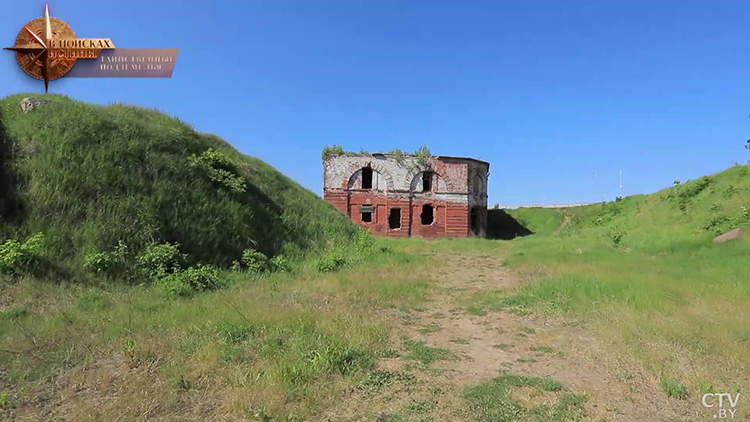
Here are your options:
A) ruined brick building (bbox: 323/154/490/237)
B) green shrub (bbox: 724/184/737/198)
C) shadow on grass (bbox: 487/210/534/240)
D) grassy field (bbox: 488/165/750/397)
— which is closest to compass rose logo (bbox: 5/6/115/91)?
grassy field (bbox: 488/165/750/397)

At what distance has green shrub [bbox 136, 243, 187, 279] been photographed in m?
7.66

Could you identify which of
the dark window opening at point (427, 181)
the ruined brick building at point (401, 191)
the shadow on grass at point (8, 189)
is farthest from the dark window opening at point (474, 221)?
the shadow on grass at point (8, 189)

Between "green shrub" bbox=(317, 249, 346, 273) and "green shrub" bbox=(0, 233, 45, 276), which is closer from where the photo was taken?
"green shrub" bbox=(0, 233, 45, 276)

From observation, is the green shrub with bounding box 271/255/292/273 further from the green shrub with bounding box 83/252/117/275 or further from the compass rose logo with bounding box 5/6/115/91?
the compass rose logo with bounding box 5/6/115/91

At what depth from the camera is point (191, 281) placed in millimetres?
7496

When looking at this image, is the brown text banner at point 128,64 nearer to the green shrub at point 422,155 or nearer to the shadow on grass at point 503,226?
the green shrub at point 422,155

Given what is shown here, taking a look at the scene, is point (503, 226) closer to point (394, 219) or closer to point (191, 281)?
point (394, 219)

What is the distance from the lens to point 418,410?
3.50 m

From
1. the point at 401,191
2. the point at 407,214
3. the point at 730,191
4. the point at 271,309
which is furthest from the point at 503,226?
the point at 271,309

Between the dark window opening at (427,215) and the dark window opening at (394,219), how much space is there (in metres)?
1.55

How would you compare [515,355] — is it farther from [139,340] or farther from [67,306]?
[67,306]

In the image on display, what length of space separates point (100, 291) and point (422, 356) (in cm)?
546

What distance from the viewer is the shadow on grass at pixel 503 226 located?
3428 centimetres

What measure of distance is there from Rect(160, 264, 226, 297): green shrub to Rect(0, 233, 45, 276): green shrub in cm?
192
